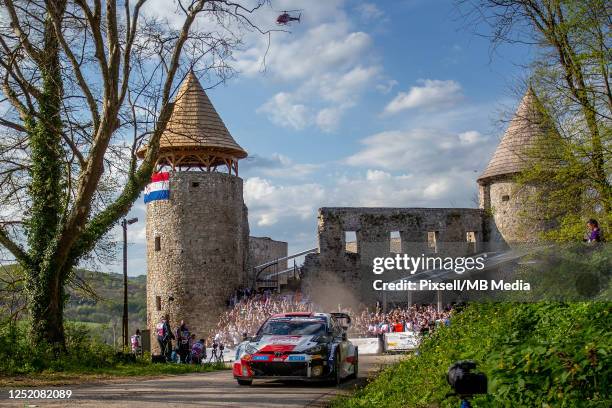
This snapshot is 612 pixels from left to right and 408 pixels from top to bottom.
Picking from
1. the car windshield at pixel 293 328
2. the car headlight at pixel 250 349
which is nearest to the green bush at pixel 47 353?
the car windshield at pixel 293 328

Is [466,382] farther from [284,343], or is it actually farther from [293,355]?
[284,343]

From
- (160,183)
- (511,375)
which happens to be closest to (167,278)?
(160,183)

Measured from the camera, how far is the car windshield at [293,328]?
Answer: 42.8 feet

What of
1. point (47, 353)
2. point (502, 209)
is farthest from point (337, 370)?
point (502, 209)

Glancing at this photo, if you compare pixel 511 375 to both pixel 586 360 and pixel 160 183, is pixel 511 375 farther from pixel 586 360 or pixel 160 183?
pixel 160 183

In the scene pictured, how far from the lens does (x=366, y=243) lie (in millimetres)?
38406

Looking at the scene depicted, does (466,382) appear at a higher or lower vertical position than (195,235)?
lower

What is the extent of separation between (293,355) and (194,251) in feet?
80.1

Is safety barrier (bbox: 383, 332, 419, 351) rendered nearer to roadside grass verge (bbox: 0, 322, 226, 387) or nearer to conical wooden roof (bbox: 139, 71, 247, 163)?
roadside grass verge (bbox: 0, 322, 226, 387)

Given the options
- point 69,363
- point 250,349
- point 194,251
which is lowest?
point 69,363

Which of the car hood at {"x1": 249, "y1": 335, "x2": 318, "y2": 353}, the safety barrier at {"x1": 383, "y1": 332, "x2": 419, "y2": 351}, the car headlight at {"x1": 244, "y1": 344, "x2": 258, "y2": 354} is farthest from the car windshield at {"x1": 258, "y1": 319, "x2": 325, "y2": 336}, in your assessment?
the safety barrier at {"x1": 383, "y1": 332, "x2": 419, "y2": 351}

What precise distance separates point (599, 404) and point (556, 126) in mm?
13067

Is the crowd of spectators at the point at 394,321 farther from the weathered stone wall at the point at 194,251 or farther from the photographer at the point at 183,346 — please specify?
the photographer at the point at 183,346

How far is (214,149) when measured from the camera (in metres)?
36.7
